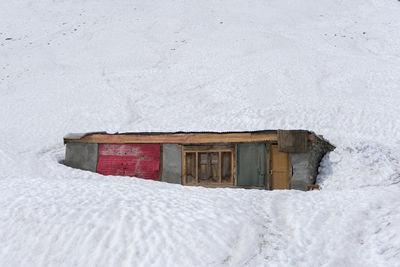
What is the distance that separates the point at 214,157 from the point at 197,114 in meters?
14.1

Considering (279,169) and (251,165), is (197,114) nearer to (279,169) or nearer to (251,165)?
(251,165)

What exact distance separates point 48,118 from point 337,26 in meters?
36.2

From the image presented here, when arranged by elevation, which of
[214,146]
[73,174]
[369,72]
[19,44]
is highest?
[19,44]

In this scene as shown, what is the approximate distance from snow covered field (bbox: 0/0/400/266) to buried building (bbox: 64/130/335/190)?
134cm

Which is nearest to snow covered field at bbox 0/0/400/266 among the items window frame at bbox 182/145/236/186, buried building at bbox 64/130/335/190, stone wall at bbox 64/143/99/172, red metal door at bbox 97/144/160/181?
stone wall at bbox 64/143/99/172

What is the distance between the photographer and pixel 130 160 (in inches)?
648

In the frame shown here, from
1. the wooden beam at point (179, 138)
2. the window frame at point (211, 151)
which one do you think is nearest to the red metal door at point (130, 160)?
the wooden beam at point (179, 138)

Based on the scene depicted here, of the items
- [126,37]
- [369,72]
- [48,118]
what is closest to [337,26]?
[369,72]

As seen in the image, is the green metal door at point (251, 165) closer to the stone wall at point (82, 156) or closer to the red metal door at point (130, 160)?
the red metal door at point (130, 160)

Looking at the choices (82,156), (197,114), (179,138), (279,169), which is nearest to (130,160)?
(82,156)

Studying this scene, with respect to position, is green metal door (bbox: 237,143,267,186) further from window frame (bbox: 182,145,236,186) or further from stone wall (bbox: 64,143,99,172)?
stone wall (bbox: 64,143,99,172)

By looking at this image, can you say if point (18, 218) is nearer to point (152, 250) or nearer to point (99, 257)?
point (99, 257)

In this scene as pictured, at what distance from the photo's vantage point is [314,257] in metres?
5.91

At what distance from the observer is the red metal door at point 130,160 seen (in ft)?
52.7
